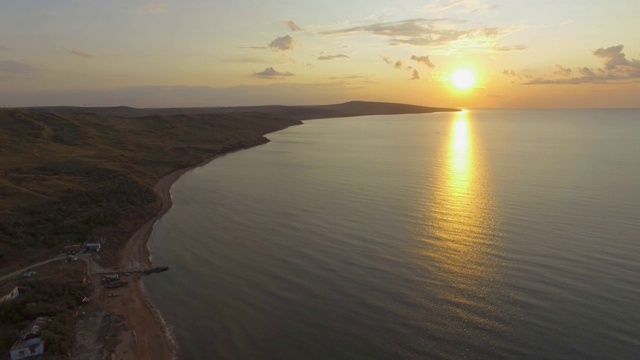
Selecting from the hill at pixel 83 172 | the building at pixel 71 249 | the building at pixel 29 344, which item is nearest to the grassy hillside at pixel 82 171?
the hill at pixel 83 172

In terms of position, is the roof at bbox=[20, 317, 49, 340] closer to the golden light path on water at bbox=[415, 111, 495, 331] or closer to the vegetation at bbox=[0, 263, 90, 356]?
the vegetation at bbox=[0, 263, 90, 356]

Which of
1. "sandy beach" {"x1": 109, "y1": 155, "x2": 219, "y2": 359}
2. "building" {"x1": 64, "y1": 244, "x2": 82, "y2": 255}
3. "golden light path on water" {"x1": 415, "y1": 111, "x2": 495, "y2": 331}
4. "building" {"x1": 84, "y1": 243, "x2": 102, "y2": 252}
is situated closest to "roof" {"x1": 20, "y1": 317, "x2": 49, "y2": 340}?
"sandy beach" {"x1": 109, "y1": 155, "x2": 219, "y2": 359}

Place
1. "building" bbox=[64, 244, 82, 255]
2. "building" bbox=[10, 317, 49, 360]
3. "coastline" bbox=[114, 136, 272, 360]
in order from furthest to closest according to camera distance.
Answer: "building" bbox=[64, 244, 82, 255] < "coastline" bbox=[114, 136, 272, 360] < "building" bbox=[10, 317, 49, 360]

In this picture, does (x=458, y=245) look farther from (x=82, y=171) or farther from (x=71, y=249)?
(x=82, y=171)

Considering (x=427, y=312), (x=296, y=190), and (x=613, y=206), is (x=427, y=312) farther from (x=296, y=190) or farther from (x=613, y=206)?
(x=296, y=190)

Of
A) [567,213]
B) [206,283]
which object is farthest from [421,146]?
[206,283]

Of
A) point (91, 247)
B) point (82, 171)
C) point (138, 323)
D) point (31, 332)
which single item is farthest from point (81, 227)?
point (82, 171)
